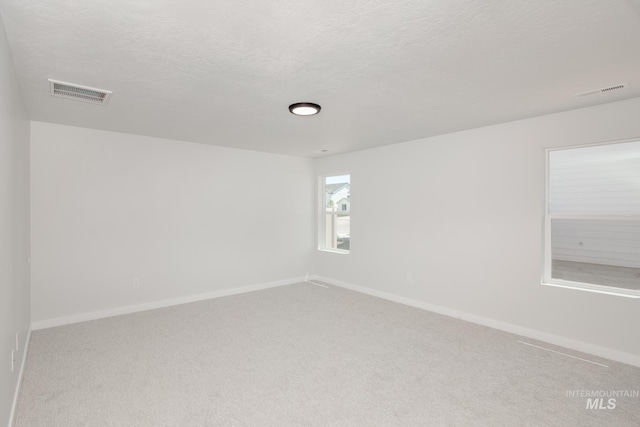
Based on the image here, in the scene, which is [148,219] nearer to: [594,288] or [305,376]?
[305,376]

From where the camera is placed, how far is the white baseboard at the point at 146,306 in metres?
3.90

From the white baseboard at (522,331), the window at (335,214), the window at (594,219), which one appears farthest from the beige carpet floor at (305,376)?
the window at (335,214)

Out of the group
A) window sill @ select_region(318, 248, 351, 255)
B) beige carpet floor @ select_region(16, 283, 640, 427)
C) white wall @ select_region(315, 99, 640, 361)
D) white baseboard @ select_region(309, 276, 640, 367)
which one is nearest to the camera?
beige carpet floor @ select_region(16, 283, 640, 427)

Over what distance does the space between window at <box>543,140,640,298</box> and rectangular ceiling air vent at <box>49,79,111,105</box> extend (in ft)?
14.6

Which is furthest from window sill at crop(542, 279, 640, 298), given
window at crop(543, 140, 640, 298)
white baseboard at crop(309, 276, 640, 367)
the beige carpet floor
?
the beige carpet floor

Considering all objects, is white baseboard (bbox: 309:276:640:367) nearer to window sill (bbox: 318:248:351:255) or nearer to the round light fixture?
window sill (bbox: 318:248:351:255)

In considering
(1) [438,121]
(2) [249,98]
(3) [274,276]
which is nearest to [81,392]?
(2) [249,98]

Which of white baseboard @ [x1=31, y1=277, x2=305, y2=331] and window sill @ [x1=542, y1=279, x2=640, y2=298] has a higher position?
window sill @ [x1=542, y1=279, x2=640, y2=298]

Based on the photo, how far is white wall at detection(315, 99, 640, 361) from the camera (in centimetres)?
323

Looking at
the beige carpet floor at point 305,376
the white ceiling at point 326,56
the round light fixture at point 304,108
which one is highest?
the white ceiling at point 326,56

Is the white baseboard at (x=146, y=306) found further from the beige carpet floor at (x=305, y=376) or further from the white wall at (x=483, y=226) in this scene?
the white wall at (x=483, y=226)

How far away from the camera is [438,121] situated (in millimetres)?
3787

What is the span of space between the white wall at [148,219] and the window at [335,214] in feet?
1.95

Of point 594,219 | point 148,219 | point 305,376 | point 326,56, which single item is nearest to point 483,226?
point 594,219
